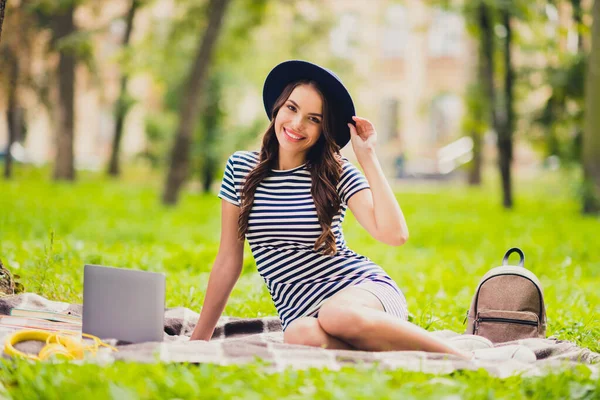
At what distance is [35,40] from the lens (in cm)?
1756

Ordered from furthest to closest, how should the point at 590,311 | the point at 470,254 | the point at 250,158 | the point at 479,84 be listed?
the point at 479,84, the point at 470,254, the point at 590,311, the point at 250,158

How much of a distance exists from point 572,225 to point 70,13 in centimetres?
1195

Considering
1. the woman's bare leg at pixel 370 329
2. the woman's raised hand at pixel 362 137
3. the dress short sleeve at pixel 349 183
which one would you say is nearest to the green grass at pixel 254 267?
the woman's bare leg at pixel 370 329

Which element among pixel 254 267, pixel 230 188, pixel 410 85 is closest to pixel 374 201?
pixel 230 188

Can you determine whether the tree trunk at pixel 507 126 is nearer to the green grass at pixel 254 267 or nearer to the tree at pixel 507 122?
the tree at pixel 507 122

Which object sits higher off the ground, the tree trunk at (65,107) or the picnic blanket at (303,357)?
the tree trunk at (65,107)

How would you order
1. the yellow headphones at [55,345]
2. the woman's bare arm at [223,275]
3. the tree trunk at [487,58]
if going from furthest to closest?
the tree trunk at [487,58], the woman's bare arm at [223,275], the yellow headphones at [55,345]

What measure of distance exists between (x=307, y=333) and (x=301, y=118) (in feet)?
3.25

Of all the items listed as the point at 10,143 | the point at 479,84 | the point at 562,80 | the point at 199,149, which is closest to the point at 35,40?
the point at 10,143

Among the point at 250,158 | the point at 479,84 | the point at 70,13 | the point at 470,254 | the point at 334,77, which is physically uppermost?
the point at 70,13

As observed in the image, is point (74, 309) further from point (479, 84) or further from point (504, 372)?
point (479, 84)

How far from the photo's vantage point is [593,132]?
12.2m

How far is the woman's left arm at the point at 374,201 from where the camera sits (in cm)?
339

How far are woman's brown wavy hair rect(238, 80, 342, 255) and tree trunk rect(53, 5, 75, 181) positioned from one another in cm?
1455
